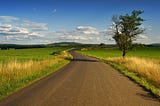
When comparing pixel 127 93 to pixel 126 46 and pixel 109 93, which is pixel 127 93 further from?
pixel 126 46

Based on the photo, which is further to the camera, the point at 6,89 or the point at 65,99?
the point at 6,89

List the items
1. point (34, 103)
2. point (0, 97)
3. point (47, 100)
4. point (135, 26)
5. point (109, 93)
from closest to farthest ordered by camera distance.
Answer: point (34, 103)
point (47, 100)
point (0, 97)
point (109, 93)
point (135, 26)

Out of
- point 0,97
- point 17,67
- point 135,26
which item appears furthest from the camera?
point 135,26

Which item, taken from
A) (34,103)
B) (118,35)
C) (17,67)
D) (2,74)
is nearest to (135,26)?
(118,35)

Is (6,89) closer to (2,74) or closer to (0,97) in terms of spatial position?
(0,97)

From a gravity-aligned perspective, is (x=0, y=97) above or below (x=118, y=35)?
below

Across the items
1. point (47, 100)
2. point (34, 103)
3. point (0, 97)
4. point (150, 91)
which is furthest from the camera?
point (150, 91)

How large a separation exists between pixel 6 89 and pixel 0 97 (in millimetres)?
1976

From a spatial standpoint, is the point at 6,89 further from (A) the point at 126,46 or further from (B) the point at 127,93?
(A) the point at 126,46

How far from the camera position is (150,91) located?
12219 mm

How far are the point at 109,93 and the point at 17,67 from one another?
10416mm

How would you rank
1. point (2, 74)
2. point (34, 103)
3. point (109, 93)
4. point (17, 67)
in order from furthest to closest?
point (17, 67) < point (2, 74) < point (109, 93) < point (34, 103)

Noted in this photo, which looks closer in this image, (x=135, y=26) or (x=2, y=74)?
(x=2, y=74)

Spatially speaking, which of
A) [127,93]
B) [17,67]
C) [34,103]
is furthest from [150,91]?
[17,67]
